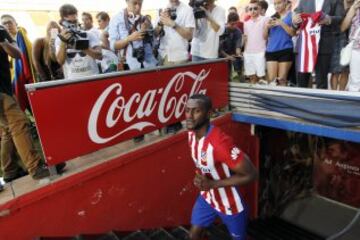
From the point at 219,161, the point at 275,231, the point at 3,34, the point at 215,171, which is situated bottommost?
the point at 275,231

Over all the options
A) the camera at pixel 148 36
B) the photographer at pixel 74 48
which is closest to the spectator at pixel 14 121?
the photographer at pixel 74 48

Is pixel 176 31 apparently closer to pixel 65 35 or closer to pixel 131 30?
pixel 131 30

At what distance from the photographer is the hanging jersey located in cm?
434

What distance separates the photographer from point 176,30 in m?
4.29

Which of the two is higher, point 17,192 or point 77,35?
point 77,35

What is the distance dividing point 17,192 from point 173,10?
9.73ft

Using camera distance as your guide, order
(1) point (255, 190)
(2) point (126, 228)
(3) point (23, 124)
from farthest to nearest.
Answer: (1) point (255, 190) < (2) point (126, 228) < (3) point (23, 124)

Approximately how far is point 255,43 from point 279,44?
49cm

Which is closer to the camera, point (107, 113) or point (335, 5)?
point (107, 113)

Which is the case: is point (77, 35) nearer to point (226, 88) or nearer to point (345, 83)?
point (226, 88)

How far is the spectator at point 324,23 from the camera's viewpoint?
169 inches

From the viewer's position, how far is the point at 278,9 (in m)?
4.79

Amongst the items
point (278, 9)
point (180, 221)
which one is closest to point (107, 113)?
point (180, 221)

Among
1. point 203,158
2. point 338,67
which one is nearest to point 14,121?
point 203,158
